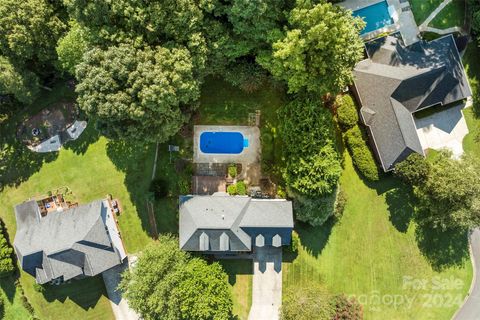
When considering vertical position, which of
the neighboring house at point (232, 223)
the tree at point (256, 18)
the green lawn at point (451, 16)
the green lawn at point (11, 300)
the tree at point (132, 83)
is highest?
the green lawn at point (451, 16)

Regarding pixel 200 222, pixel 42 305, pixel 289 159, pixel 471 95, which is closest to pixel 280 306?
pixel 200 222

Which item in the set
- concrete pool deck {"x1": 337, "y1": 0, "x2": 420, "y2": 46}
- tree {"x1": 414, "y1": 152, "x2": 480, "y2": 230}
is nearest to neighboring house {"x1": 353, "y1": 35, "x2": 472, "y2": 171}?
concrete pool deck {"x1": 337, "y1": 0, "x2": 420, "y2": 46}

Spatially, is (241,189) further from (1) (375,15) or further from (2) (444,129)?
(1) (375,15)

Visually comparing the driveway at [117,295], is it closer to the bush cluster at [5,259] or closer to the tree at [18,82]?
the bush cluster at [5,259]

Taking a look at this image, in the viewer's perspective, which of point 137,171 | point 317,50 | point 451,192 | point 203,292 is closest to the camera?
point 317,50

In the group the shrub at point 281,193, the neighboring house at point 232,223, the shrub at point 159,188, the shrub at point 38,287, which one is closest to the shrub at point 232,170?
the neighboring house at point 232,223

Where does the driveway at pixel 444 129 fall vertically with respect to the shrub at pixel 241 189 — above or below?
above

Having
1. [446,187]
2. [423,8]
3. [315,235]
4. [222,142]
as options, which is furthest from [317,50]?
[315,235]
